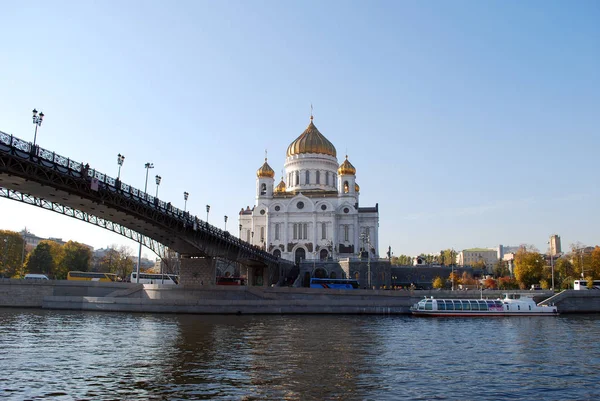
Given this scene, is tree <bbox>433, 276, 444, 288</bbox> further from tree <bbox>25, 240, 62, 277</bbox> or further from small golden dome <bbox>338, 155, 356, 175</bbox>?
tree <bbox>25, 240, 62, 277</bbox>

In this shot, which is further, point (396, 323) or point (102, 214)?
point (102, 214)

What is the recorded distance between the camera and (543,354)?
26.5 m

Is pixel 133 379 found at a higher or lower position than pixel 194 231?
lower

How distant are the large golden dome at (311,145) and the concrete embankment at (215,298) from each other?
47151 millimetres

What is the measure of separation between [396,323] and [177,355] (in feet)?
73.5

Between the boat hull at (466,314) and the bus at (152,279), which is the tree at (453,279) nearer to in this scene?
the boat hull at (466,314)

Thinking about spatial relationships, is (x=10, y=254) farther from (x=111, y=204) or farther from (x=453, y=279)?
(x=453, y=279)

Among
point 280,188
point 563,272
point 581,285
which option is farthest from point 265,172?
point 581,285

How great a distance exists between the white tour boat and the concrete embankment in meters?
3.10

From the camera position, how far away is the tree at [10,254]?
3388 inches

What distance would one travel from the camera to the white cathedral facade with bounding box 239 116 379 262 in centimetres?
9156

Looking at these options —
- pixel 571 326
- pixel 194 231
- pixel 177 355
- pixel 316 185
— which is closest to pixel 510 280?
pixel 316 185

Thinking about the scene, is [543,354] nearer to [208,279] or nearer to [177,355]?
[177,355]

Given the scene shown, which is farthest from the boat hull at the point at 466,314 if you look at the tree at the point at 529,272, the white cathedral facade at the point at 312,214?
the white cathedral facade at the point at 312,214
